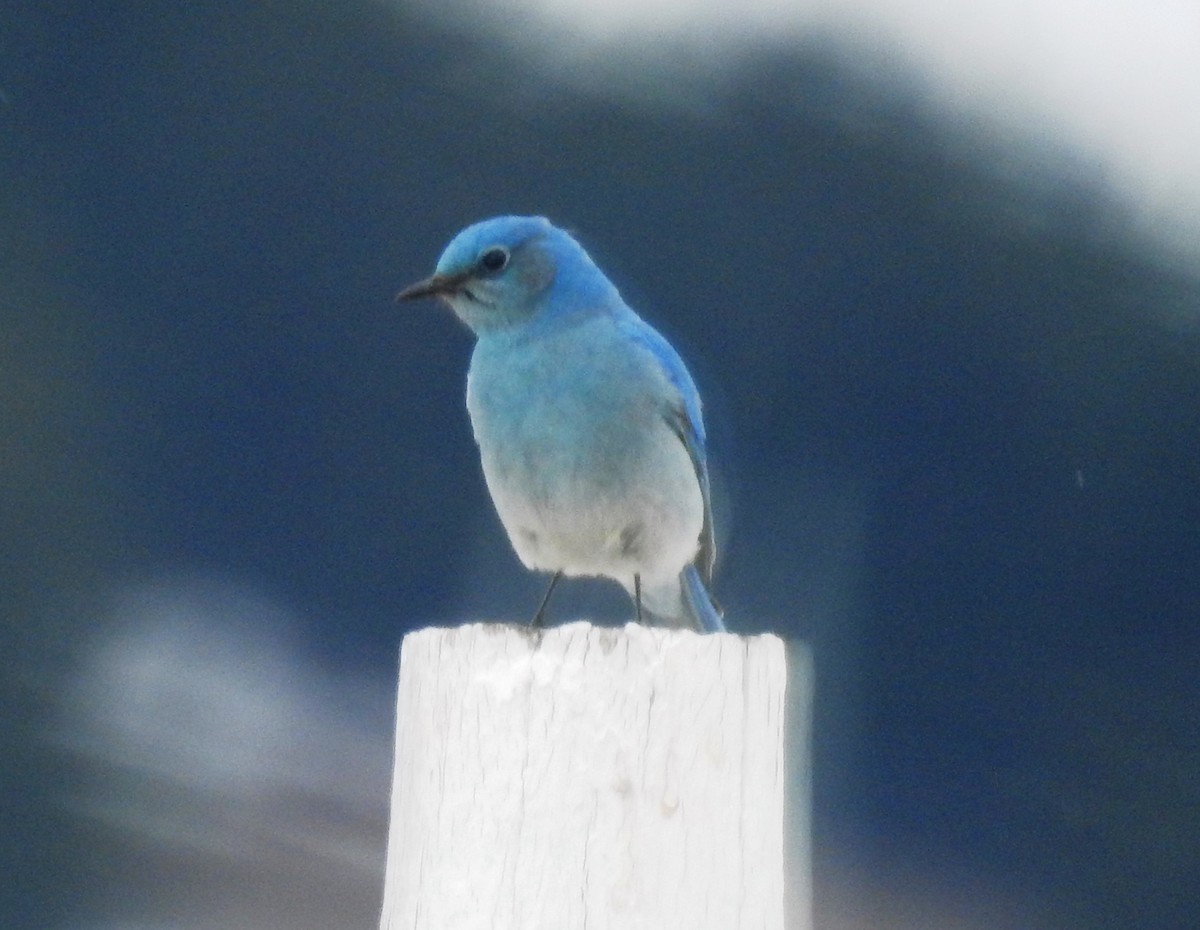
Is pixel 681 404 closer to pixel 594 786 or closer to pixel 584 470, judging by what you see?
pixel 584 470

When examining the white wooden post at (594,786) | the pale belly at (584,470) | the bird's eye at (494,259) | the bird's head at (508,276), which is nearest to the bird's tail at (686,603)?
the pale belly at (584,470)

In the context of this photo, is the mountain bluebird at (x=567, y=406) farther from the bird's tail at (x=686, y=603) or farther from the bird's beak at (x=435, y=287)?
the bird's tail at (x=686, y=603)

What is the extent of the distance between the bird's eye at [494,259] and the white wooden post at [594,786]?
1361mm

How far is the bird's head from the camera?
2.91 m

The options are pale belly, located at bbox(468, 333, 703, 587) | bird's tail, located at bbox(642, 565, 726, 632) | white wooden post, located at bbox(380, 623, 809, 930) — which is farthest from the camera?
bird's tail, located at bbox(642, 565, 726, 632)

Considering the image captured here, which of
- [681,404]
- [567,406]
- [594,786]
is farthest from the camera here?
[681,404]

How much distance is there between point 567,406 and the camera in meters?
2.87

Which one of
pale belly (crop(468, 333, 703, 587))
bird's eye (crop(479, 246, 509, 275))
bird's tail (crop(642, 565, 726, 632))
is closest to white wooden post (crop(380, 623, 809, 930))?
pale belly (crop(468, 333, 703, 587))

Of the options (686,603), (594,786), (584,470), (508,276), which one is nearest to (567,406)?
(584,470)

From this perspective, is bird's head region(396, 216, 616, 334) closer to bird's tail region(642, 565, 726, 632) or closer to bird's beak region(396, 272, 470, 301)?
bird's beak region(396, 272, 470, 301)

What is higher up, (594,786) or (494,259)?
(494,259)

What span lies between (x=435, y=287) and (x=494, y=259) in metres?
0.12

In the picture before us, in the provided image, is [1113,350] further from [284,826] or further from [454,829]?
[454,829]

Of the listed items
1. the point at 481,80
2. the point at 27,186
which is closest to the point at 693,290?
the point at 481,80
